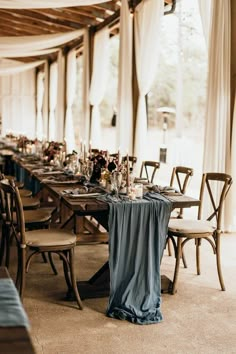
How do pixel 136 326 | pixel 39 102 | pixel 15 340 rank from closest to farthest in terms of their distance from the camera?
pixel 15 340 < pixel 136 326 < pixel 39 102

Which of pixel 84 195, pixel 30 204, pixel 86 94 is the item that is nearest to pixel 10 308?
pixel 84 195

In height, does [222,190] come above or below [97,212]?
above

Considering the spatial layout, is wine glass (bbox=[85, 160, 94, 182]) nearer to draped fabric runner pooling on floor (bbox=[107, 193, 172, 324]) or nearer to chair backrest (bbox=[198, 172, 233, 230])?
chair backrest (bbox=[198, 172, 233, 230])

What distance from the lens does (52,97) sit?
1402cm

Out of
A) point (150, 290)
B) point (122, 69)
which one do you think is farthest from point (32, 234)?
point (122, 69)

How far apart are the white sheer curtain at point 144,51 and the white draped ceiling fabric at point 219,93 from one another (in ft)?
5.18

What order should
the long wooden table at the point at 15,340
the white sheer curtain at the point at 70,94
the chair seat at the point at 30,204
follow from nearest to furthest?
the long wooden table at the point at 15,340 → the chair seat at the point at 30,204 → the white sheer curtain at the point at 70,94

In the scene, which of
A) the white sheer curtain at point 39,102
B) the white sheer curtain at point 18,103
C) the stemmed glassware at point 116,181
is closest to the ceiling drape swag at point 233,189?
the stemmed glassware at point 116,181

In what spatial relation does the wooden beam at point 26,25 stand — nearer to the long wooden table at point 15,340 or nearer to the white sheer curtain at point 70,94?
the white sheer curtain at point 70,94

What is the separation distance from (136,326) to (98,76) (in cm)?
691

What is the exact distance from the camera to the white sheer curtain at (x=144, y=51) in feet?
22.2

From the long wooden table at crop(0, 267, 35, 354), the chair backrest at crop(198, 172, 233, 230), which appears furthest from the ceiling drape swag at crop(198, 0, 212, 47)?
the long wooden table at crop(0, 267, 35, 354)

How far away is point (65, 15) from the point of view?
9836 mm

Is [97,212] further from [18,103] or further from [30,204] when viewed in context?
[18,103]
